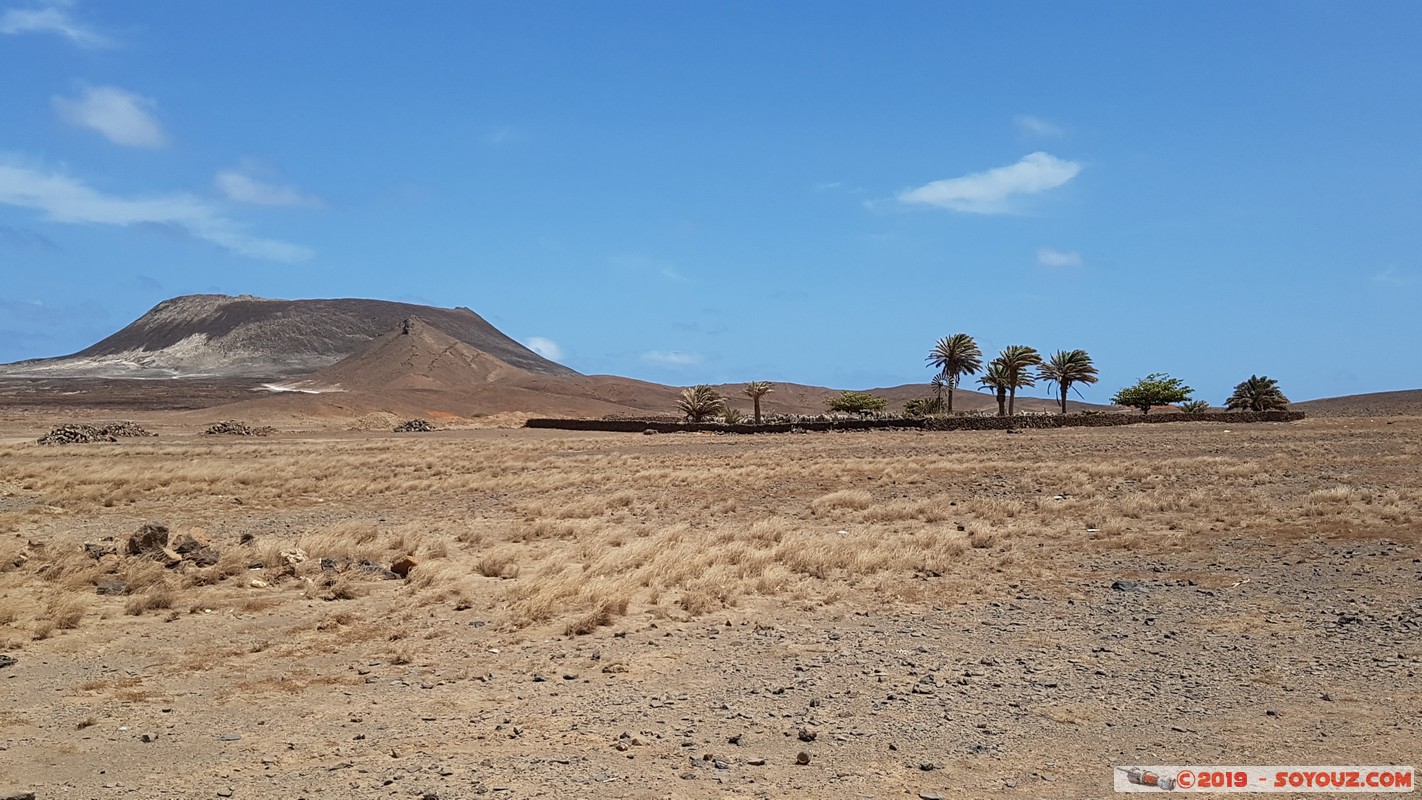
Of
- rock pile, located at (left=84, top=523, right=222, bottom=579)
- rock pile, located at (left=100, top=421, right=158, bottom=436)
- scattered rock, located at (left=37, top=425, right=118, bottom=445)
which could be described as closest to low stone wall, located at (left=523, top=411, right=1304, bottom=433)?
scattered rock, located at (left=37, top=425, right=118, bottom=445)

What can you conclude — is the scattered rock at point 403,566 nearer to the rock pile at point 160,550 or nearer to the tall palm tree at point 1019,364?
the rock pile at point 160,550

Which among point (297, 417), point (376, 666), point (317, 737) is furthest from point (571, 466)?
point (297, 417)

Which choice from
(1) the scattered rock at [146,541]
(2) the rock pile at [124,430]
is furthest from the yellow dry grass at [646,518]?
(2) the rock pile at [124,430]

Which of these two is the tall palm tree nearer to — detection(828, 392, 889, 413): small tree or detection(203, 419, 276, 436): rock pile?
detection(828, 392, 889, 413): small tree

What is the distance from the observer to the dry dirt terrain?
648 centimetres

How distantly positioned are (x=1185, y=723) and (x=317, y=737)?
242 inches

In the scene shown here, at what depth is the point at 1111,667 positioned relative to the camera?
8.54 m

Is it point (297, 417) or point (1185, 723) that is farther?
point (297, 417)

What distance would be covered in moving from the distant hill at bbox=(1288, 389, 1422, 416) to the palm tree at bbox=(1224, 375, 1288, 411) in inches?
293

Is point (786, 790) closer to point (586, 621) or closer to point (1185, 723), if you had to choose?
point (1185, 723)

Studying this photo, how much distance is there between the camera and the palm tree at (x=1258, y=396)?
67.3 m

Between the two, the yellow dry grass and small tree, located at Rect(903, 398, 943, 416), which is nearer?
the yellow dry grass

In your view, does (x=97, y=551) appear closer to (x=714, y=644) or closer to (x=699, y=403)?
(x=714, y=644)

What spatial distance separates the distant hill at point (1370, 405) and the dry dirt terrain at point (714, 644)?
209 ft
